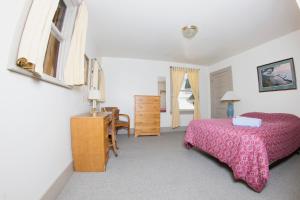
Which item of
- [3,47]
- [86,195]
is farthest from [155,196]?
[3,47]

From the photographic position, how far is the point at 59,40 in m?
1.78

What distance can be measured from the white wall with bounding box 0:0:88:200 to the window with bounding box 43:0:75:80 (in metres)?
0.27

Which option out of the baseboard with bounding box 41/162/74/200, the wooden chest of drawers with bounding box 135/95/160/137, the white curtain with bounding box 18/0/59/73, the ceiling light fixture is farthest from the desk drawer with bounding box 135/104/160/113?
the white curtain with bounding box 18/0/59/73

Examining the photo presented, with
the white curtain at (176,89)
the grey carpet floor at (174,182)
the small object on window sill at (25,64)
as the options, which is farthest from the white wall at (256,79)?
the small object on window sill at (25,64)

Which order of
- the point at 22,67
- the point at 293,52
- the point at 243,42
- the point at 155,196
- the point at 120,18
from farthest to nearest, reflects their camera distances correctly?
the point at 243,42
the point at 293,52
the point at 120,18
the point at 155,196
the point at 22,67

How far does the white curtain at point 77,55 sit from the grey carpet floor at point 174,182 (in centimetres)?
129

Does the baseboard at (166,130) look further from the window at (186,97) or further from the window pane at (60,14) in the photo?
the window pane at (60,14)

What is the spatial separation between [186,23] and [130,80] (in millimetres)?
2572

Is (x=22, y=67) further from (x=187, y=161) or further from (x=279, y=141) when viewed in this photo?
(x=279, y=141)

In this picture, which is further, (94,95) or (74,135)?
(94,95)

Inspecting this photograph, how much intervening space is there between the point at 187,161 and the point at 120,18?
2.77 meters

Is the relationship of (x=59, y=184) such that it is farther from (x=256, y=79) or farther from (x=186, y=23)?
(x=256, y=79)

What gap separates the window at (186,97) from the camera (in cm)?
513

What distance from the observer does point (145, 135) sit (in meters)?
4.31
